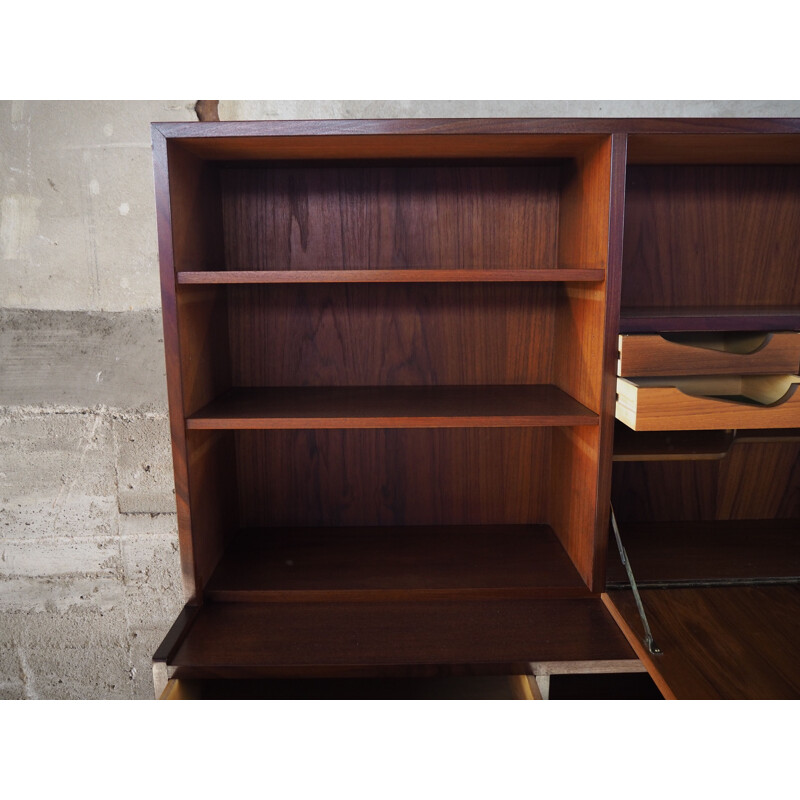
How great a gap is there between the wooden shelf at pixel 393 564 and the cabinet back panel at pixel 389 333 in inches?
19.4

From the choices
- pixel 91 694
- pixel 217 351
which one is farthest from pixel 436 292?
pixel 91 694

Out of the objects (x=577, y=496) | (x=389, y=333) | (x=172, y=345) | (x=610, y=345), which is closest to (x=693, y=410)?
(x=610, y=345)

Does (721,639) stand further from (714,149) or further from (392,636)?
(714,149)

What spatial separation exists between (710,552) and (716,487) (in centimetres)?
28

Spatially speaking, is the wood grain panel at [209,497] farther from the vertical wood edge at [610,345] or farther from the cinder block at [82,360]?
the vertical wood edge at [610,345]

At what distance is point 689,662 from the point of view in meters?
1.35

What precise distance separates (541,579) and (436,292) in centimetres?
90

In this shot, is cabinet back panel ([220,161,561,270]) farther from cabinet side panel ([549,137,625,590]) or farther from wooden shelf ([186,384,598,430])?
wooden shelf ([186,384,598,430])

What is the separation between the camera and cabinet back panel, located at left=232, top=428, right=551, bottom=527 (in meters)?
2.02

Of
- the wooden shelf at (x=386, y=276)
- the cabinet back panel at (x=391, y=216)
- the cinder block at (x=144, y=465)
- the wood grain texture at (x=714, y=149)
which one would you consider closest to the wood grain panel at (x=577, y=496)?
the wooden shelf at (x=386, y=276)

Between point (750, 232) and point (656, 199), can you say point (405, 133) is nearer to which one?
point (656, 199)

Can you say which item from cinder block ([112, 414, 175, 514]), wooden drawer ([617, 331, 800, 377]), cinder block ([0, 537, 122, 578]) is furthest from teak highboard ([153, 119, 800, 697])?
cinder block ([0, 537, 122, 578])

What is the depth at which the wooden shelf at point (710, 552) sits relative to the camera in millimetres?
1734

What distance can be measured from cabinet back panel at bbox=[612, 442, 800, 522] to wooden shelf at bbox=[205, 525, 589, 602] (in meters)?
0.32
